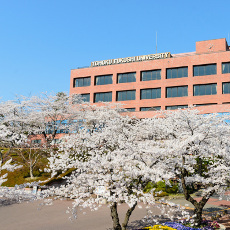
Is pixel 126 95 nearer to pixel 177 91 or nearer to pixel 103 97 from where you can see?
pixel 103 97

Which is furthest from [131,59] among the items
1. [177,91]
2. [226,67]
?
[226,67]

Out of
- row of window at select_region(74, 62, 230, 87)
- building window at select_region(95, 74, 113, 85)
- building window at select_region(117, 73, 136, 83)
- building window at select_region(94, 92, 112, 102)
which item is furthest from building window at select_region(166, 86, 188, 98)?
building window at select_region(95, 74, 113, 85)

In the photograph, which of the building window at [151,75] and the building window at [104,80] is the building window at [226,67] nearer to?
the building window at [151,75]

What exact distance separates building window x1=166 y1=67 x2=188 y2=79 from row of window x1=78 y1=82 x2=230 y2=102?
102 inches

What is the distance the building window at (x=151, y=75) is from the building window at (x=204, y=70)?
743 cm

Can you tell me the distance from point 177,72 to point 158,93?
586cm

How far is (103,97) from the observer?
60.0 meters

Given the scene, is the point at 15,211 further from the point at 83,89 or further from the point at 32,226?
the point at 83,89

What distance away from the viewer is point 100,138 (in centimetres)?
1998

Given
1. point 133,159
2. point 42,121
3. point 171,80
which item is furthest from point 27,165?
point 171,80

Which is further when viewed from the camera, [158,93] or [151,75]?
[151,75]

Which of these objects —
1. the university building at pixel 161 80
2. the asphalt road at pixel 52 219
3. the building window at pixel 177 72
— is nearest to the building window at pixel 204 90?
the university building at pixel 161 80

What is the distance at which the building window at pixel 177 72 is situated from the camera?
2137 inches

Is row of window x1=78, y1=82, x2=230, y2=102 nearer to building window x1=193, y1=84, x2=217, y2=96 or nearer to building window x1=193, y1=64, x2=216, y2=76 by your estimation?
building window x1=193, y1=84, x2=217, y2=96
